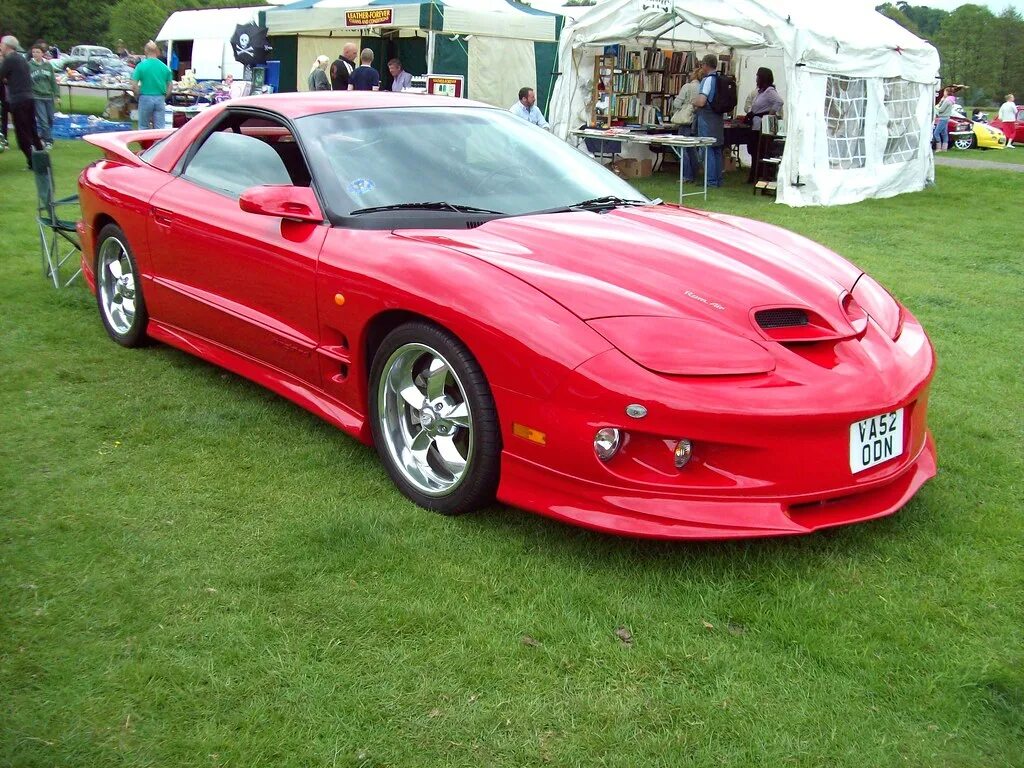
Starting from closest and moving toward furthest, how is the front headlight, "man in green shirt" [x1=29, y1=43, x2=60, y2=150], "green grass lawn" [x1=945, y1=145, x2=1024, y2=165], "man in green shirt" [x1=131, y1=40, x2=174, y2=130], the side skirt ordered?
the front headlight
the side skirt
"man in green shirt" [x1=131, y1=40, x2=174, y2=130]
"man in green shirt" [x1=29, y1=43, x2=60, y2=150]
"green grass lawn" [x1=945, y1=145, x2=1024, y2=165]

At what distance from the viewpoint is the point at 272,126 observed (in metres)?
4.57

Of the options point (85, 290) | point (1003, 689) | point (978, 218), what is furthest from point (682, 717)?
point (978, 218)

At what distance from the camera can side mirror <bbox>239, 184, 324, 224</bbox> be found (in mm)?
3770

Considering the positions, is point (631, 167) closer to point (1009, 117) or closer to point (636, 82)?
point (636, 82)

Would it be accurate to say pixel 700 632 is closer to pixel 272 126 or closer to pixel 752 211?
pixel 272 126

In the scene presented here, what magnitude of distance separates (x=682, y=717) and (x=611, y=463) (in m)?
0.79

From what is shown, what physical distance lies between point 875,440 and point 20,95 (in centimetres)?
1337

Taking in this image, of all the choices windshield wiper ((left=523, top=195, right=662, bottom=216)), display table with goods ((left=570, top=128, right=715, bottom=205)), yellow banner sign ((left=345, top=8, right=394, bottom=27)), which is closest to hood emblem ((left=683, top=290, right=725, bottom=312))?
windshield wiper ((left=523, top=195, right=662, bottom=216))

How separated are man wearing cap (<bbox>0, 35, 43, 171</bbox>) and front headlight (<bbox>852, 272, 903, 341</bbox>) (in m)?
12.3

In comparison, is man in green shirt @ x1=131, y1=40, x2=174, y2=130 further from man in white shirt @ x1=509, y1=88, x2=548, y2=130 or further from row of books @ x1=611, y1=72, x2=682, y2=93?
row of books @ x1=611, y1=72, x2=682, y2=93

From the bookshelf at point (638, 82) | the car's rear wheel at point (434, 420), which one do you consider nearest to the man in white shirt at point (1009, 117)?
the bookshelf at point (638, 82)

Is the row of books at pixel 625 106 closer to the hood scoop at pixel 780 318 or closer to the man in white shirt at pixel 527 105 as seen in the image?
the man in white shirt at pixel 527 105

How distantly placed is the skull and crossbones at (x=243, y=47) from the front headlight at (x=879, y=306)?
1704 cm

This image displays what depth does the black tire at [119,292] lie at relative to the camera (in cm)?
507
